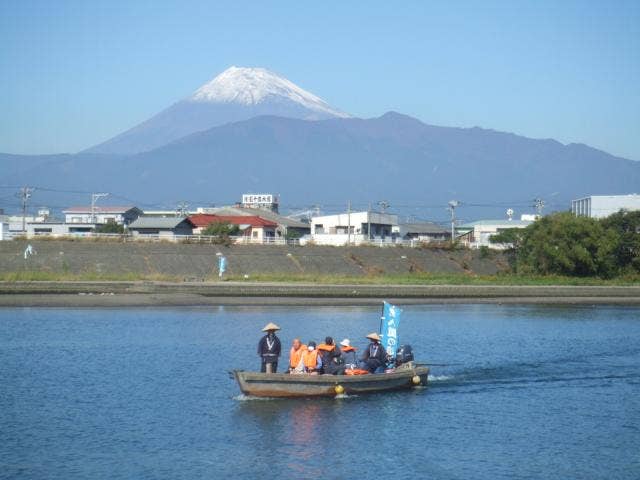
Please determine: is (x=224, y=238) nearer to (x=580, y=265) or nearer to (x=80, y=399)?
(x=580, y=265)

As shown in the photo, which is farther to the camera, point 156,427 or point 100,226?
point 100,226

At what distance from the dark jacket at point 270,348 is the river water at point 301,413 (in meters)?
1.31

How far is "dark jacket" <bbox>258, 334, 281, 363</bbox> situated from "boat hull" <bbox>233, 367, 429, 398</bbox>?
750 millimetres

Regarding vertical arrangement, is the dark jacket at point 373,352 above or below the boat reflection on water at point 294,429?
above

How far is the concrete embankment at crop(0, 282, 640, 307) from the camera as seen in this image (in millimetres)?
57281

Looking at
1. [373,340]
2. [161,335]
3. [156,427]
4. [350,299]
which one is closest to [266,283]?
[350,299]

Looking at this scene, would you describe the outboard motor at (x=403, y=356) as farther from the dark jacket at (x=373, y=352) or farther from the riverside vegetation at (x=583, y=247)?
the riverside vegetation at (x=583, y=247)

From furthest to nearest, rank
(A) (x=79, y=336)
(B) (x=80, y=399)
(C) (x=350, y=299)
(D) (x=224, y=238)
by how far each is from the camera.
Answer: (D) (x=224, y=238) → (C) (x=350, y=299) → (A) (x=79, y=336) → (B) (x=80, y=399)

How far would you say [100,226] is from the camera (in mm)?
105375

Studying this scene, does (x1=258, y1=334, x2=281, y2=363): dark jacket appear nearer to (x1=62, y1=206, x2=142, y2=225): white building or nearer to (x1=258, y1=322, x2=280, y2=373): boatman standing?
(x1=258, y1=322, x2=280, y2=373): boatman standing

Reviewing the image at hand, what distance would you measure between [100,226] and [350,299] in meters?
51.6

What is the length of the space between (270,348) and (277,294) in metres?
35.3

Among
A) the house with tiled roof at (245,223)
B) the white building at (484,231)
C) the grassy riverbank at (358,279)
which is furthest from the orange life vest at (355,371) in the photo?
the white building at (484,231)

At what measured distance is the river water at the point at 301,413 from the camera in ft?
69.3
